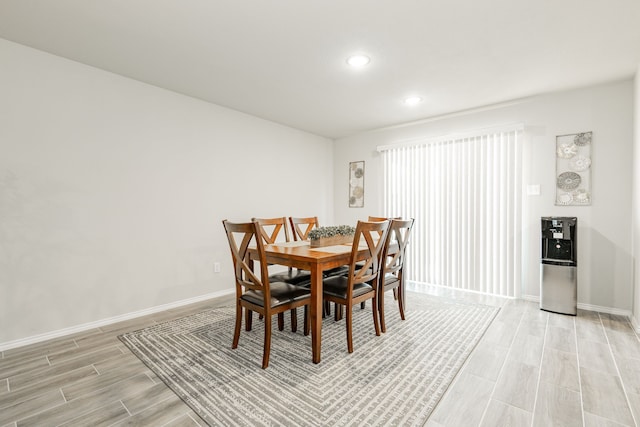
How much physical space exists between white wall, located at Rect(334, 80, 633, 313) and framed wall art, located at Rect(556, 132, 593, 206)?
0.05 m

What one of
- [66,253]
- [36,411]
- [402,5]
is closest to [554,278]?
[402,5]

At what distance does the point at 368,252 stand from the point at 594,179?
2698 mm

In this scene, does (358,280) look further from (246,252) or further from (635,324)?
(635,324)

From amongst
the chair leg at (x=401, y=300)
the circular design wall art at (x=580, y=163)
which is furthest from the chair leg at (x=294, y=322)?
the circular design wall art at (x=580, y=163)

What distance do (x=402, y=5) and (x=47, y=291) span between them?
11.7 feet

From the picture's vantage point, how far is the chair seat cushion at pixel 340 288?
2.39m

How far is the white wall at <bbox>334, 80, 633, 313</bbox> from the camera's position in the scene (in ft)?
9.95

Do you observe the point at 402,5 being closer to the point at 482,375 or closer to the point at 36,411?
the point at 482,375

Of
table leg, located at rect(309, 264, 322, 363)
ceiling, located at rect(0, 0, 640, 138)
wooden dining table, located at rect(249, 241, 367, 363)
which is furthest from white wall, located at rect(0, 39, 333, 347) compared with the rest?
table leg, located at rect(309, 264, 322, 363)

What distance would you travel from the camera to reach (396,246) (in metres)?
3.05

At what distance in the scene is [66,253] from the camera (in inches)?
103

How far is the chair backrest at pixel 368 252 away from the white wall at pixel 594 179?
225cm

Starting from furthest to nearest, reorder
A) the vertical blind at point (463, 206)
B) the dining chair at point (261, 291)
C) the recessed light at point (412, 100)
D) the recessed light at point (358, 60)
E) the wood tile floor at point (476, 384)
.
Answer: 1. the vertical blind at point (463, 206)
2. the recessed light at point (412, 100)
3. the recessed light at point (358, 60)
4. the dining chair at point (261, 291)
5. the wood tile floor at point (476, 384)

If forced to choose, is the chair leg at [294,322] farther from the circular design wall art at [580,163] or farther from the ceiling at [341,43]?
the circular design wall art at [580,163]
